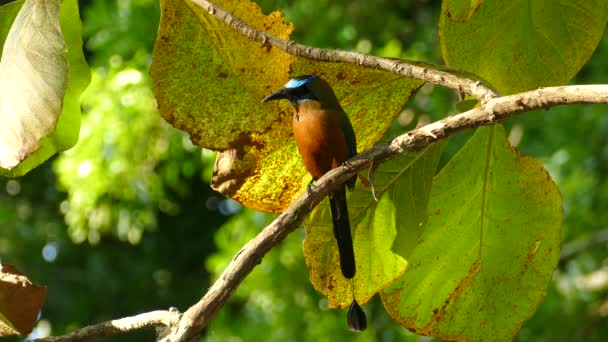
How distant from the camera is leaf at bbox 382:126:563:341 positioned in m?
1.85

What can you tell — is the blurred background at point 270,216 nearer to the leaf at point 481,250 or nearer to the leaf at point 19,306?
the leaf at point 481,250

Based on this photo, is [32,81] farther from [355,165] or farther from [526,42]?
[526,42]

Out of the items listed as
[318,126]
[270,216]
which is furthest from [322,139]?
[270,216]

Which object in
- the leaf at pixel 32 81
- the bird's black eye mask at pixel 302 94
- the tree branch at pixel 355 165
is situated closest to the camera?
the tree branch at pixel 355 165

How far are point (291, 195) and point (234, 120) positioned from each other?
5.9 inches

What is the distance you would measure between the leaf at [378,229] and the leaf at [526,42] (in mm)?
244

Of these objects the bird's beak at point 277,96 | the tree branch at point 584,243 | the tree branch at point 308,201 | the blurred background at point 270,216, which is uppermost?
the tree branch at point 308,201

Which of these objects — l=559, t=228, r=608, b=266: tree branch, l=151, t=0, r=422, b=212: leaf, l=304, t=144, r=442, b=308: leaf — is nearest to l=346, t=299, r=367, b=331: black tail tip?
l=304, t=144, r=442, b=308: leaf

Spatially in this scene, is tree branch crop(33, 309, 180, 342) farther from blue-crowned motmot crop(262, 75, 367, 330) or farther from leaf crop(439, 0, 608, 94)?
leaf crop(439, 0, 608, 94)

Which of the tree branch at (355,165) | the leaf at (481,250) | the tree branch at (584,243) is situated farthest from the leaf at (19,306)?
the tree branch at (584,243)

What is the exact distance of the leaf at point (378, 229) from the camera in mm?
1774

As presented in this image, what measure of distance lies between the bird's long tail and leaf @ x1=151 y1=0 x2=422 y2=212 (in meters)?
0.07

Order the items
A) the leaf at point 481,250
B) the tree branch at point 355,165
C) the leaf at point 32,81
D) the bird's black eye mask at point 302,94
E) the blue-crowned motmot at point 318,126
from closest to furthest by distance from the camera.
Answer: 1. the tree branch at point 355,165
2. the leaf at point 32,81
3. the leaf at point 481,250
4. the blue-crowned motmot at point 318,126
5. the bird's black eye mask at point 302,94

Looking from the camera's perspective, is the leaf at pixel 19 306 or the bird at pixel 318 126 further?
the bird at pixel 318 126
